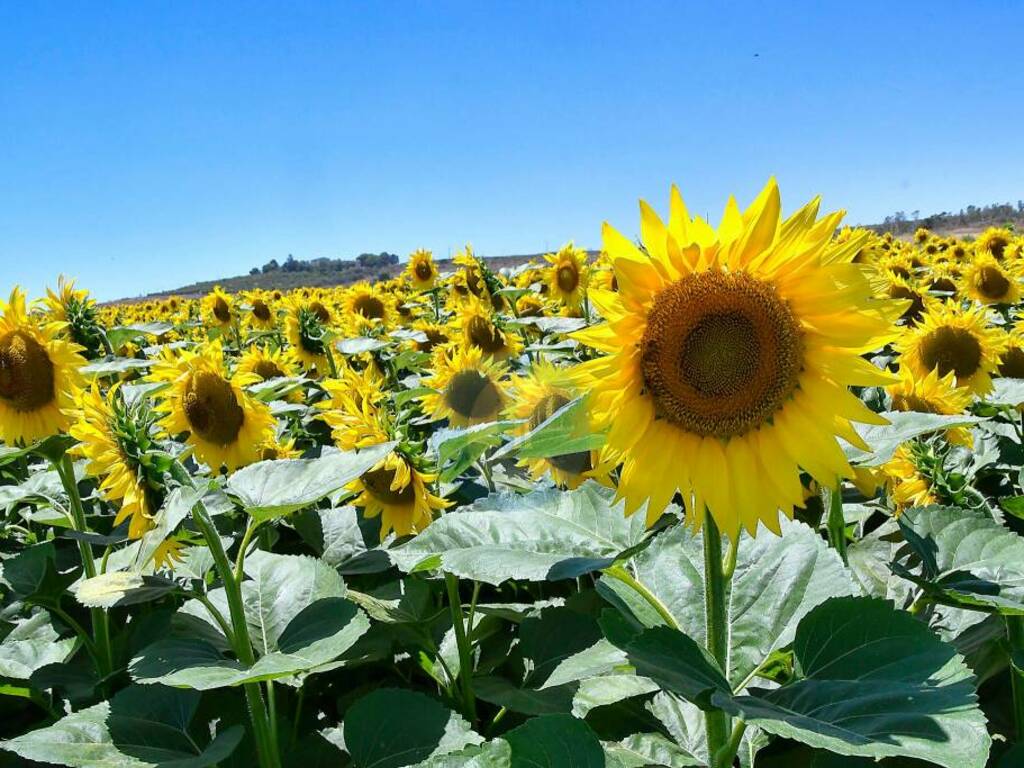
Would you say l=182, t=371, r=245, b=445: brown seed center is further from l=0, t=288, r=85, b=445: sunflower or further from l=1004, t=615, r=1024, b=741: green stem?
l=1004, t=615, r=1024, b=741: green stem

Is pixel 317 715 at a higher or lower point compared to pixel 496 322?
lower

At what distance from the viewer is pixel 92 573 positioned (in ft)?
9.67

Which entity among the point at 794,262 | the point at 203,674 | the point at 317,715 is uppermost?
the point at 794,262

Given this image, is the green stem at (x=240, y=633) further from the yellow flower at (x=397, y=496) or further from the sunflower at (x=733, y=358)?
A: the sunflower at (x=733, y=358)

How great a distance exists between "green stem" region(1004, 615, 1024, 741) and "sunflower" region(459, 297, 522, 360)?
4179 mm

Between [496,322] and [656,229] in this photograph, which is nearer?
[656,229]

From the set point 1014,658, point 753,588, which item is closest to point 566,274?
point 753,588

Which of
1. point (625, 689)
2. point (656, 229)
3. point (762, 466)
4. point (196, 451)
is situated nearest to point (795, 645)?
point (762, 466)

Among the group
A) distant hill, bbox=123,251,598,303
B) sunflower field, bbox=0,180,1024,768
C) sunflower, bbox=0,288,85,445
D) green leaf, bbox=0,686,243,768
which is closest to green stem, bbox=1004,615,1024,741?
sunflower field, bbox=0,180,1024,768

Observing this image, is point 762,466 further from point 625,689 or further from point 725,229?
point 625,689

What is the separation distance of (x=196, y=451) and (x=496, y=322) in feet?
8.80

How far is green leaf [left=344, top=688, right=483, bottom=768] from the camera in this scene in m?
2.00

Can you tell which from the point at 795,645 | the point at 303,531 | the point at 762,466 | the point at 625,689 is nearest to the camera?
the point at 795,645

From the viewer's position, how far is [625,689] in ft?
6.75
